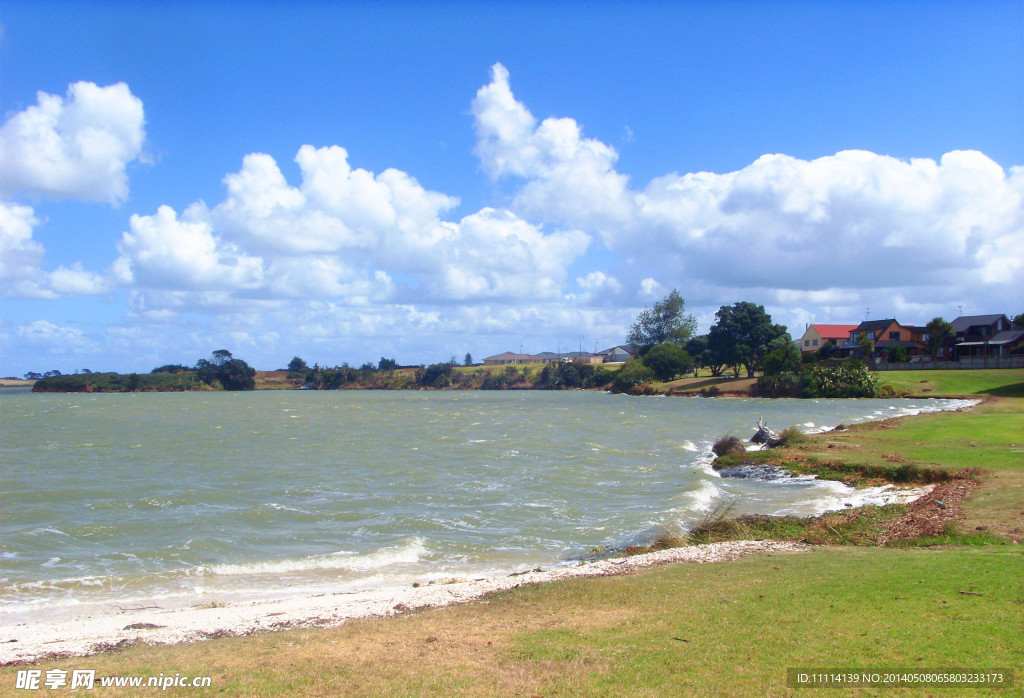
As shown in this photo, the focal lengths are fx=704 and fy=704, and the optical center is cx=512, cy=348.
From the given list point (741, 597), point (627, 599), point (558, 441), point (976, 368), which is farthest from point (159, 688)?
point (976, 368)

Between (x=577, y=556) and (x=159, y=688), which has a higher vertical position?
(x=159, y=688)

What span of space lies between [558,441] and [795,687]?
111 ft

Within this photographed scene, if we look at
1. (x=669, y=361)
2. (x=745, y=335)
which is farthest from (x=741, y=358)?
(x=669, y=361)

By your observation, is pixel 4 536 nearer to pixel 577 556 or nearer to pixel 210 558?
pixel 210 558

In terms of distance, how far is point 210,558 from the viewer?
15891mm

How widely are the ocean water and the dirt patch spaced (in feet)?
7.35

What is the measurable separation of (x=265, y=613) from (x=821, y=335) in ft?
469

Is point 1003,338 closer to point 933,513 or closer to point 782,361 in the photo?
point 782,361

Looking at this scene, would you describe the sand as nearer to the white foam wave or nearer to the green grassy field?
the green grassy field

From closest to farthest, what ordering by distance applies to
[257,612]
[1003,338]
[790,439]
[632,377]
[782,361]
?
[257,612]
[790,439]
[782,361]
[1003,338]
[632,377]

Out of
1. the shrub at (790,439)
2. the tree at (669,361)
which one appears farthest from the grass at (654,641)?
the tree at (669,361)

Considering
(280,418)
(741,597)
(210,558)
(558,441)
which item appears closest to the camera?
(741,597)

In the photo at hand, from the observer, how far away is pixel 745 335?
10325 cm

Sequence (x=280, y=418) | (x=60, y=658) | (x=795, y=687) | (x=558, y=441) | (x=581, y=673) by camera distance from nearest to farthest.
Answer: (x=795, y=687)
(x=581, y=673)
(x=60, y=658)
(x=558, y=441)
(x=280, y=418)
